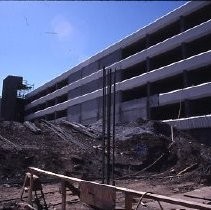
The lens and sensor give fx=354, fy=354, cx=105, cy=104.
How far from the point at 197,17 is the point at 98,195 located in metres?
29.9

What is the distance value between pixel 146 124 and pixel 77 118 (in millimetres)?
24522

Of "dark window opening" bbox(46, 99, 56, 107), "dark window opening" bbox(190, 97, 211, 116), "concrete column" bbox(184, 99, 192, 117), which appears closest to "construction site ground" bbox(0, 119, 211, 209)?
"concrete column" bbox(184, 99, 192, 117)

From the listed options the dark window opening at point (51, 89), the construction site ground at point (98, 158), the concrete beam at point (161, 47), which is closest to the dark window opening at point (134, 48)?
the concrete beam at point (161, 47)

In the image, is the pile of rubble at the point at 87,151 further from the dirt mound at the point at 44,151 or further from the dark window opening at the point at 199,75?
the dark window opening at the point at 199,75

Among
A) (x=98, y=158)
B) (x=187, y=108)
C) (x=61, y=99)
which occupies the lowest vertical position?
(x=98, y=158)

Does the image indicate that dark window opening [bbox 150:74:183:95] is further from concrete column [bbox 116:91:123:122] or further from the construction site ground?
the construction site ground

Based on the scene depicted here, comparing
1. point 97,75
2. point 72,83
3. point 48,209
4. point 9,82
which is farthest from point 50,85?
point 48,209

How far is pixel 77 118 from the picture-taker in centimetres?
4959

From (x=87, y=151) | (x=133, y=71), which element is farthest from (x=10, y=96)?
(x=87, y=151)

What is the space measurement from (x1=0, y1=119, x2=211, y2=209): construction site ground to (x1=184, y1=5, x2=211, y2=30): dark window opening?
474 inches

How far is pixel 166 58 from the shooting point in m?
37.4

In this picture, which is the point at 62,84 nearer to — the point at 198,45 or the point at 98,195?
the point at 198,45

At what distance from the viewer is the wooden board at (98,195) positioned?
233 inches

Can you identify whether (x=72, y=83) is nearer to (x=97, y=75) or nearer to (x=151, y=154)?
(x=97, y=75)
